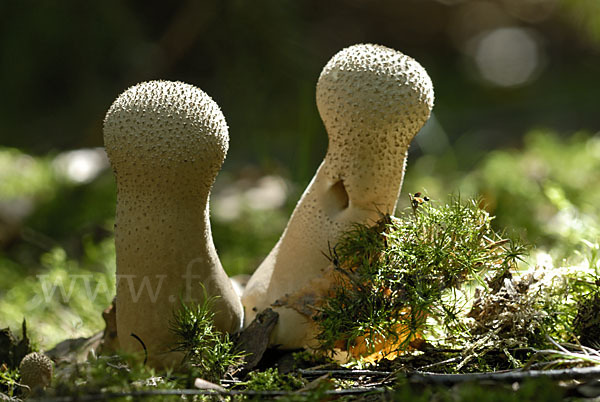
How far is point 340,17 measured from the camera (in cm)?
A: 621

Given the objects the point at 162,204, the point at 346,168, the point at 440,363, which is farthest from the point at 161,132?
the point at 440,363

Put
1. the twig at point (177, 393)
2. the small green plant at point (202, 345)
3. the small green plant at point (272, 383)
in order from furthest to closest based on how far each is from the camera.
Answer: the small green plant at point (202, 345) → the small green plant at point (272, 383) → the twig at point (177, 393)

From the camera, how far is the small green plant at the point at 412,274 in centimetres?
122

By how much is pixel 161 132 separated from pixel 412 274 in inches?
23.4

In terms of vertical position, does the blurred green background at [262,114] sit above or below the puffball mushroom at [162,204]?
above

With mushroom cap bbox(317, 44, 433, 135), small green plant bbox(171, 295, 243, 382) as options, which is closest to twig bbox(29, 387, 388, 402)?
small green plant bbox(171, 295, 243, 382)

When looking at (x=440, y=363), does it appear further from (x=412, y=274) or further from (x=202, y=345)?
(x=202, y=345)

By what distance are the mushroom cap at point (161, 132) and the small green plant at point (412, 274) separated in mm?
407

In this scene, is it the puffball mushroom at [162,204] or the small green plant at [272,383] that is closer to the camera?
the small green plant at [272,383]

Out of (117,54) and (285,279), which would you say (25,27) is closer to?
(117,54)

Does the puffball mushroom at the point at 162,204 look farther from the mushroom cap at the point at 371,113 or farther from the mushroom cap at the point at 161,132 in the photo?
the mushroom cap at the point at 371,113

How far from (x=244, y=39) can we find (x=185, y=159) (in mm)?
1254

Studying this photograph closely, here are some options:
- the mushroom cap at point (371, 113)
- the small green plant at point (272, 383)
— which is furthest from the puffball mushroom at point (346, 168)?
the small green plant at point (272, 383)

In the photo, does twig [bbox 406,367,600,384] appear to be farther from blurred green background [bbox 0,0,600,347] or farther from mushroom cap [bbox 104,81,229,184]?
mushroom cap [bbox 104,81,229,184]
